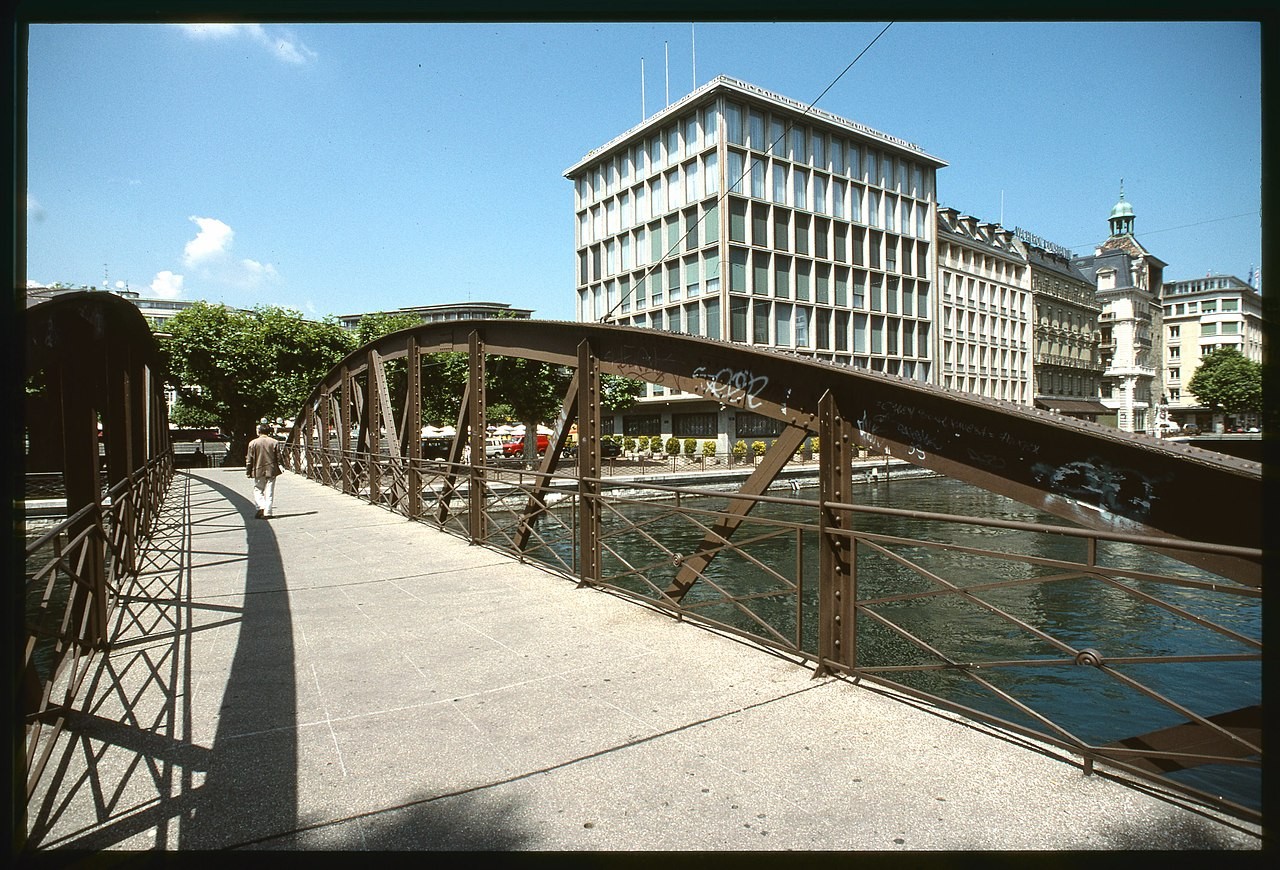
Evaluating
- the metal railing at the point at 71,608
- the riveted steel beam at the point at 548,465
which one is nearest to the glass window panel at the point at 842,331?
the riveted steel beam at the point at 548,465

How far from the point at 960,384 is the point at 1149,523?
6413 centimetres

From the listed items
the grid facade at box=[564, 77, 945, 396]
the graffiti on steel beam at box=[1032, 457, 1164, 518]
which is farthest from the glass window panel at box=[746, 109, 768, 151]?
the graffiti on steel beam at box=[1032, 457, 1164, 518]

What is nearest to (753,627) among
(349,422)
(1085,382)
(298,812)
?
(298,812)

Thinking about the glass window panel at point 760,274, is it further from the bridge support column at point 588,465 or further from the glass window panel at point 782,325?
the bridge support column at point 588,465

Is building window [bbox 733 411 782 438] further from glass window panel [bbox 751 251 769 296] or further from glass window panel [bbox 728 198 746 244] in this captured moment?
glass window panel [bbox 728 198 746 244]

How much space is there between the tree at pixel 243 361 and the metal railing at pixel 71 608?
3353 cm

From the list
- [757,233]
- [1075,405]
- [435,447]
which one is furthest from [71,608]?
[1075,405]

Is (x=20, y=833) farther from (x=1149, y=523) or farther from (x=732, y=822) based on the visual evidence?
(x=1149, y=523)

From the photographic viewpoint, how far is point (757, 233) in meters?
46.1

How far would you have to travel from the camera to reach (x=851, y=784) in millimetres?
3207

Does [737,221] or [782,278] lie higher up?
[737,221]

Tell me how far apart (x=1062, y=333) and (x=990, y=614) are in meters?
70.5

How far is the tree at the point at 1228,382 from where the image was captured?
2.19 m

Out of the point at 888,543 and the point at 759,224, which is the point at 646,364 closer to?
the point at 888,543
